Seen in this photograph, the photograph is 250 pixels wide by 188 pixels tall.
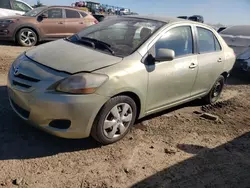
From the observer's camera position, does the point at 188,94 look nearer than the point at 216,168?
No

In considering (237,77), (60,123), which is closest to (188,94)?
(60,123)

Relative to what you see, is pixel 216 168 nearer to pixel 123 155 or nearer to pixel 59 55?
pixel 123 155

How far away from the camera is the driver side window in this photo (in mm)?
4260

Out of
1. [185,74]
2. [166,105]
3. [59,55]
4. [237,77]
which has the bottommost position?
[237,77]

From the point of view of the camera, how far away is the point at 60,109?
10.7 feet

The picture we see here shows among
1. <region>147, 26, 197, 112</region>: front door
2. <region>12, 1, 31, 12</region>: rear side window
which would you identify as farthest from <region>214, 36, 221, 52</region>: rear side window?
<region>12, 1, 31, 12</region>: rear side window

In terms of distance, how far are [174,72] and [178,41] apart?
21.7 inches

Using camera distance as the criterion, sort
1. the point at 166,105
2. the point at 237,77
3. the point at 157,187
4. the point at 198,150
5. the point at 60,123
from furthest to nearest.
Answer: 1. the point at 237,77
2. the point at 166,105
3. the point at 198,150
4. the point at 60,123
5. the point at 157,187

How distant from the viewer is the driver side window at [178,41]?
426 cm

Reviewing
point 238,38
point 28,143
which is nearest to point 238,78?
point 238,38

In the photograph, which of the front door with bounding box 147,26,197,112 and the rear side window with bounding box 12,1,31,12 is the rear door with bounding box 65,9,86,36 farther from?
the front door with bounding box 147,26,197,112

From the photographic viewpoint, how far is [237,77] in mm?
8359

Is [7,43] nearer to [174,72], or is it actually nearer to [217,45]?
[217,45]

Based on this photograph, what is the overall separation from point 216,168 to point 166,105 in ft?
4.07
